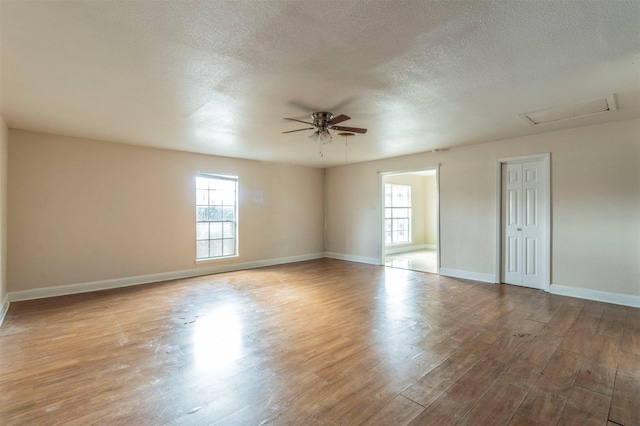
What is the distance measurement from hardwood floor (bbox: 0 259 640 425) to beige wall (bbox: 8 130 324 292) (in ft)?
2.28

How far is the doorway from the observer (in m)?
9.27

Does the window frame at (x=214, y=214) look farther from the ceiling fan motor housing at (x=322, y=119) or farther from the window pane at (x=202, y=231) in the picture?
the ceiling fan motor housing at (x=322, y=119)

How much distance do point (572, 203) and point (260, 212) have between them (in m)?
6.04

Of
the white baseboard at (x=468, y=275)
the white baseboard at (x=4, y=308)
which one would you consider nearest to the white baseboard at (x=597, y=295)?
the white baseboard at (x=468, y=275)

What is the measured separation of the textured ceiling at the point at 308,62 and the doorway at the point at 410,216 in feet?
17.1

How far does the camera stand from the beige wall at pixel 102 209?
4.48m

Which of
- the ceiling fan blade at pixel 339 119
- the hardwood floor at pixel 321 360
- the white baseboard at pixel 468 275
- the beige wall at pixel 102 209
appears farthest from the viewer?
the white baseboard at pixel 468 275

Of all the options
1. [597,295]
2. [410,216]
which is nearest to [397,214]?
[410,216]

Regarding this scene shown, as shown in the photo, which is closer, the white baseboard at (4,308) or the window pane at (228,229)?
the white baseboard at (4,308)

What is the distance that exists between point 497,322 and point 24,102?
6072 mm

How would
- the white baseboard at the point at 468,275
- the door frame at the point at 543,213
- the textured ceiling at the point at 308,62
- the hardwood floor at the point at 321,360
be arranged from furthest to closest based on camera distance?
the white baseboard at the point at 468,275
the door frame at the point at 543,213
the hardwood floor at the point at 321,360
the textured ceiling at the point at 308,62

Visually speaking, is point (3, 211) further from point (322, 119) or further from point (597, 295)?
point (597, 295)

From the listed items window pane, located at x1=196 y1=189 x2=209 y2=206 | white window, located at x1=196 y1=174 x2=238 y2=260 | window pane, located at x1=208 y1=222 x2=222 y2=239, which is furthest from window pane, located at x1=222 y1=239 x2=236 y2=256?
window pane, located at x1=196 y1=189 x2=209 y2=206

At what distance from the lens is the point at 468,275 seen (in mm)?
5695
